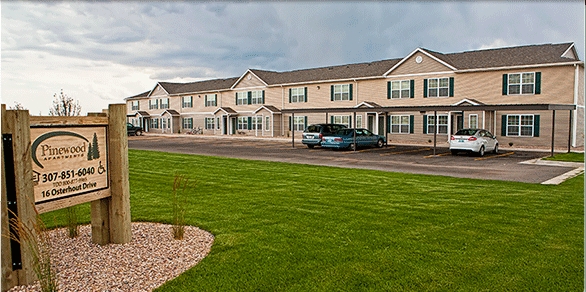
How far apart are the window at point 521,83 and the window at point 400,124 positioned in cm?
772

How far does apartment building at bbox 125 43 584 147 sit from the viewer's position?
95.6 feet

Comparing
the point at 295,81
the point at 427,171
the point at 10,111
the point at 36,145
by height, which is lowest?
the point at 427,171

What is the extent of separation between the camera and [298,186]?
11.6 metres

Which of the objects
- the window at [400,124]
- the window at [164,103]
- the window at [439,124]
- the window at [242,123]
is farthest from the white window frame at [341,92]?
the window at [164,103]

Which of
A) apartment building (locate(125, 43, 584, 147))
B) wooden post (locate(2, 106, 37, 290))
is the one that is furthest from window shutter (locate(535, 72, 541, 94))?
wooden post (locate(2, 106, 37, 290))

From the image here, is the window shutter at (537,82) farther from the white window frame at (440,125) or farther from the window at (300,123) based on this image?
the window at (300,123)

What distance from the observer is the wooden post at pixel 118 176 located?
6.18 metres

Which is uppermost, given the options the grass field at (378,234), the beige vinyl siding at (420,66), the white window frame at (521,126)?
the beige vinyl siding at (420,66)

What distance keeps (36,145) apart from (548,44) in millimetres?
35535

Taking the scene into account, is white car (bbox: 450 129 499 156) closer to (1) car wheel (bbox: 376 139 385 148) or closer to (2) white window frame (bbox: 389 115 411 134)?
(1) car wheel (bbox: 376 139 385 148)

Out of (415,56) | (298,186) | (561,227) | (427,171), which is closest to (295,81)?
(415,56)

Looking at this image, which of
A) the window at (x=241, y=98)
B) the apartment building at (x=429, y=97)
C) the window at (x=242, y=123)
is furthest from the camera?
the window at (x=241, y=98)

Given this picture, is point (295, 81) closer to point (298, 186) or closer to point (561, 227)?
point (298, 186)

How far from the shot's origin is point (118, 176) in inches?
245
